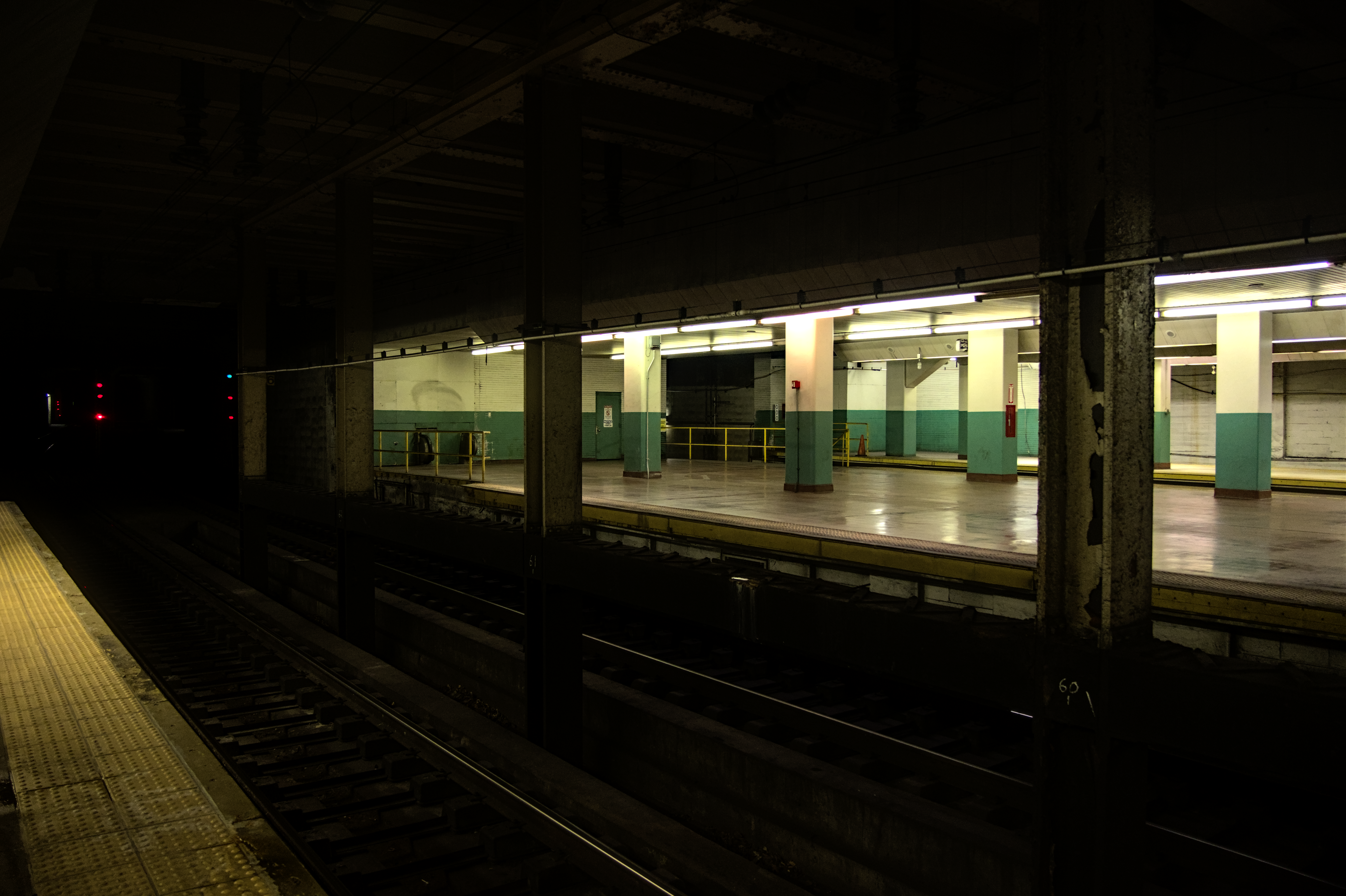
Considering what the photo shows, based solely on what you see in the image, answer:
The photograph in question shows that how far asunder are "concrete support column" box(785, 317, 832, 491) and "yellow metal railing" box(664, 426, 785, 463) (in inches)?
298

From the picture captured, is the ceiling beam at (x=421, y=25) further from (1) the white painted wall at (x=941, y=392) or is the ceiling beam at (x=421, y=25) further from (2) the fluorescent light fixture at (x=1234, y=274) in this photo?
(1) the white painted wall at (x=941, y=392)

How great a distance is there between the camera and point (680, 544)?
1205 cm

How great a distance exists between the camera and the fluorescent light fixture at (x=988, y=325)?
1683 centimetres

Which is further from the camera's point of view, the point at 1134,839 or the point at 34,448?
the point at 34,448

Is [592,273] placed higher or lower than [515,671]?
higher

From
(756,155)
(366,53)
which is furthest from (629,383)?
(366,53)

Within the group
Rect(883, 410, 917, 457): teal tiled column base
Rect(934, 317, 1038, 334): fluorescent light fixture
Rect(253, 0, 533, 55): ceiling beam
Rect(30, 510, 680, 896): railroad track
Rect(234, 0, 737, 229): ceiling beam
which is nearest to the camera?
Rect(30, 510, 680, 896): railroad track

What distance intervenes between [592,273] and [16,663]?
939 cm

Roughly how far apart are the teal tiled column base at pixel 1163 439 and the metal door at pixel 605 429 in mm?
15072

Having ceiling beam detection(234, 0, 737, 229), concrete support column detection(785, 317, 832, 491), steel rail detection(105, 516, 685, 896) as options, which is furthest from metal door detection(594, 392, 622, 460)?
ceiling beam detection(234, 0, 737, 229)

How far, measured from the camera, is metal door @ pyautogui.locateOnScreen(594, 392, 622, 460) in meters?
28.7

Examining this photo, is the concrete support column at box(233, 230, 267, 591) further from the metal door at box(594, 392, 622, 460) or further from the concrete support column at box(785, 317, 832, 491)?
the metal door at box(594, 392, 622, 460)

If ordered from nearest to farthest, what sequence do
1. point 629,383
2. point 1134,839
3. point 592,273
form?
point 1134,839 → point 592,273 → point 629,383

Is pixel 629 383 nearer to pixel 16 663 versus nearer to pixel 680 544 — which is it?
pixel 680 544
